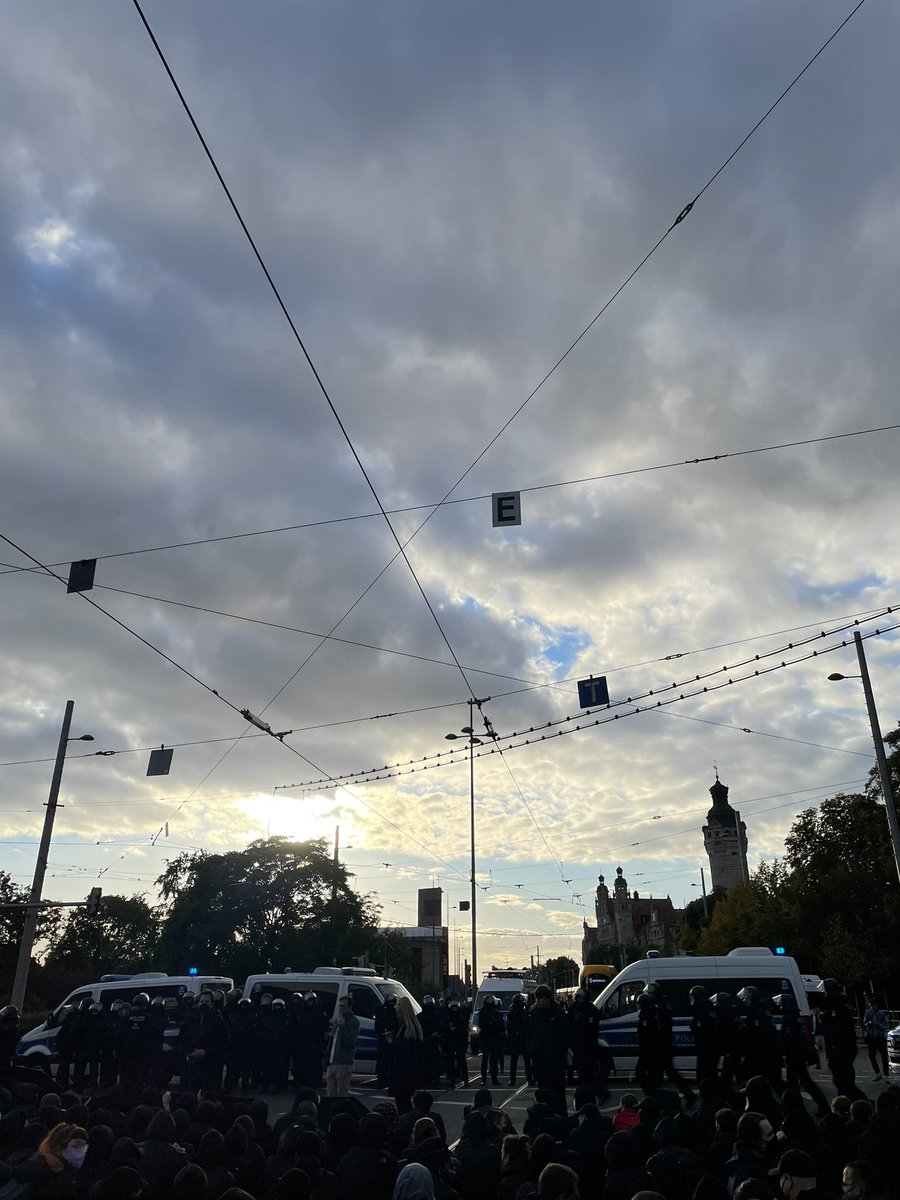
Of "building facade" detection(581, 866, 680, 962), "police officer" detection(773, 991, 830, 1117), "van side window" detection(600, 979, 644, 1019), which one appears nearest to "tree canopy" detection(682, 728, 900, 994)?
"van side window" detection(600, 979, 644, 1019)

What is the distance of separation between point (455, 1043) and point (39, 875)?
46.8ft

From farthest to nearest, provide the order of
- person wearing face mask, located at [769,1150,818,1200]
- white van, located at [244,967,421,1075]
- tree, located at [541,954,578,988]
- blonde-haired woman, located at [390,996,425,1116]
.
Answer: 1. tree, located at [541,954,578,988]
2. white van, located at [244,967,421,1075]
3. blonde-haired woman, located at [390,996,425,1116]
4. person wearing face mask, located at [769,1150,818,1200]

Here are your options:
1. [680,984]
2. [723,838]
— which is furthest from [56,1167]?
[723,838]

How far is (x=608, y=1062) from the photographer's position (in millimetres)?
16953

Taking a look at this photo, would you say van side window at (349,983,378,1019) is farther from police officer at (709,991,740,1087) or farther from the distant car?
the distant car

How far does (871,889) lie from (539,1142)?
40.0 metres

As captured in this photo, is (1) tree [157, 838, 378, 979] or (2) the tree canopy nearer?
(2) the tree canopy

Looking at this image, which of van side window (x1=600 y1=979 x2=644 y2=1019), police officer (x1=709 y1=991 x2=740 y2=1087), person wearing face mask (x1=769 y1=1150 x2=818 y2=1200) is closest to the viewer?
person wearing face mask (x1=769 y1=1150 x2=818 y2=1200)

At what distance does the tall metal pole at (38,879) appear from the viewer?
24.6 meters

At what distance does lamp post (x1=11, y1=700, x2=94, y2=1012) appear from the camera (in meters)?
24.5

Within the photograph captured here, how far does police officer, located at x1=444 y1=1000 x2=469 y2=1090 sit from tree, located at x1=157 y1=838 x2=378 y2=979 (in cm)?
3197

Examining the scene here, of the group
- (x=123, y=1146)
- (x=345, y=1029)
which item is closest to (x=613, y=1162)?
(x=123, y=1146)

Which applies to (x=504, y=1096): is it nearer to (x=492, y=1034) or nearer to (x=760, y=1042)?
(x=492, y=1034)

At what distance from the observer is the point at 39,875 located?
25891 mm
